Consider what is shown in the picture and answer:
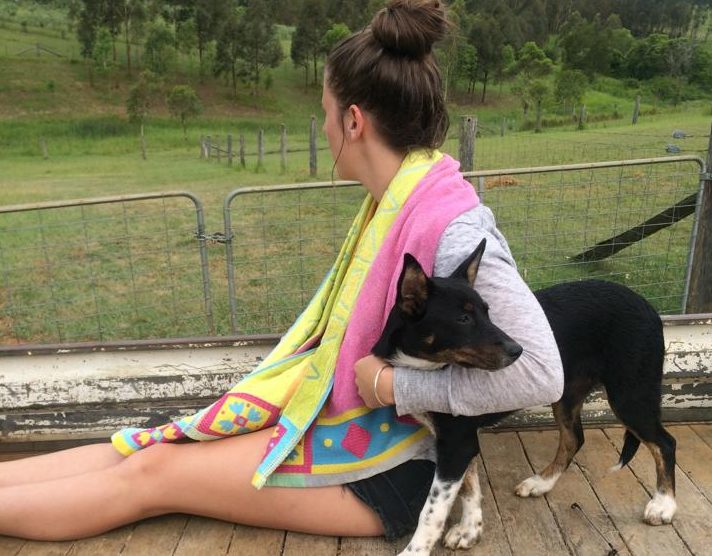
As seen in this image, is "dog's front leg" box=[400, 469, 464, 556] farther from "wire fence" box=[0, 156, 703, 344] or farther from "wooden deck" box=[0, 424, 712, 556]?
"wire fence" box=[0, 156, 703, 344]

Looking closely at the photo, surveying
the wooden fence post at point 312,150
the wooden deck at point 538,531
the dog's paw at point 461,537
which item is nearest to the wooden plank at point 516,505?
the wooden deck at point 538,531

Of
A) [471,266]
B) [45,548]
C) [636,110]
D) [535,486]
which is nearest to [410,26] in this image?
[471,266]

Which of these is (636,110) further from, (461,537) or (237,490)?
(237,490)

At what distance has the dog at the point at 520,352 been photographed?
162 centimetres

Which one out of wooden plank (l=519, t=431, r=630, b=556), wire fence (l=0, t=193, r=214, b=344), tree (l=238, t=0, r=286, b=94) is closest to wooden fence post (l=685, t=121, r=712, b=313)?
wooden plank (l=519, t=431, r=630, b=556)

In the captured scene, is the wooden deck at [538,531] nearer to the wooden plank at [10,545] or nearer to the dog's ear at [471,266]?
the wooden plank at [10,545]

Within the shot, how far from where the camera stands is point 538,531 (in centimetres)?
214

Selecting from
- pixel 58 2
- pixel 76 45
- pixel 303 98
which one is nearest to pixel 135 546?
pixel 303 98

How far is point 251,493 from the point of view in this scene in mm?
2012

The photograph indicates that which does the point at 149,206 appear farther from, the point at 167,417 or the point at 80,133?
the point at 80,133

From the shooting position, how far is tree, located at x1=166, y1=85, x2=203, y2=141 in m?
37.1

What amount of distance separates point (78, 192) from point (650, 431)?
1743cm

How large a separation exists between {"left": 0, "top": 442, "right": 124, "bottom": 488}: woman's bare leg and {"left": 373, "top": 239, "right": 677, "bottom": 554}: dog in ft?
3.54

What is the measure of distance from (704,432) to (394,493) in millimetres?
1563
